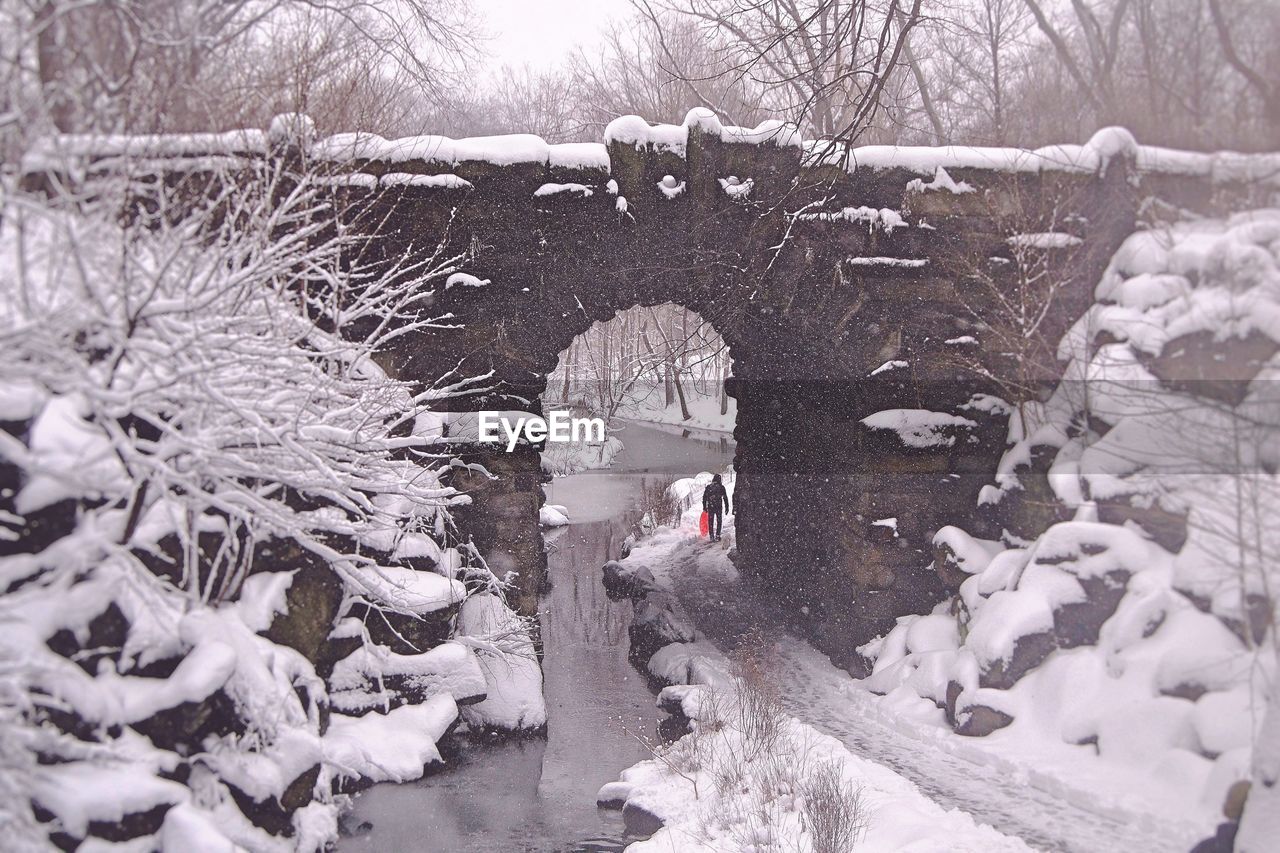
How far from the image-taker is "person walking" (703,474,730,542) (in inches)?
528

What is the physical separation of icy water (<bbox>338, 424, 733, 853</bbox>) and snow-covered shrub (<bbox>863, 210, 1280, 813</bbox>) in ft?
11.9

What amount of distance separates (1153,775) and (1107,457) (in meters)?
0.93

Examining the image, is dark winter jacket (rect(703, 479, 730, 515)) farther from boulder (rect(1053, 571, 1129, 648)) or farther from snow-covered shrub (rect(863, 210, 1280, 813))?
snow-covered shrub (rect(863, 210, 1280, 813))

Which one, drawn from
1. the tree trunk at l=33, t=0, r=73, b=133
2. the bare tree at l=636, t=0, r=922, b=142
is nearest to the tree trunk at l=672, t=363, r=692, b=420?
the bare tree at l=636, t=0, r=922, b=142

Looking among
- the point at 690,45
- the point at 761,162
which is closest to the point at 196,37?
the point at 690,45

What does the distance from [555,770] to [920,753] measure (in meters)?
2.74

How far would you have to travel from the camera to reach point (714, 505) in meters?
13.4

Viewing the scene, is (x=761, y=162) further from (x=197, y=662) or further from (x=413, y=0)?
(x=197, y=662)

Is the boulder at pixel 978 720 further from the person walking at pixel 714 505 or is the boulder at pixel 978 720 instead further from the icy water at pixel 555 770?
the person walking at pixel 714 505

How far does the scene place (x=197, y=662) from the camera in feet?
10.5

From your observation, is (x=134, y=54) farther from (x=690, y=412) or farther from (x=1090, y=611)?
(x=690, y=412)

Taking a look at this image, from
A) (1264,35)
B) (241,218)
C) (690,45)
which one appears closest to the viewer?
(1264,35)

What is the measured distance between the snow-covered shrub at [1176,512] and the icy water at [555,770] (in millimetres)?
3620

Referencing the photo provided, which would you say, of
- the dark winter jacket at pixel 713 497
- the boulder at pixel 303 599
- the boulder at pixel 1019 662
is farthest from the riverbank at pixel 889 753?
the boulder at pixel 303 599
